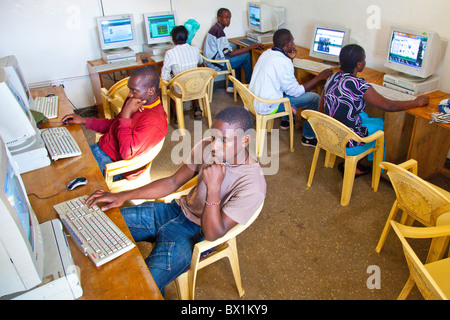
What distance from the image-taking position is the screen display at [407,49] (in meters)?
2.63

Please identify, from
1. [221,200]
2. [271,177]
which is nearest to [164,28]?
[271,177]

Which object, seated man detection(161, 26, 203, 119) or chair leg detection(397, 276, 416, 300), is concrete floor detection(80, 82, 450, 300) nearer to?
chair leg detection(397, 276, 416, 300)

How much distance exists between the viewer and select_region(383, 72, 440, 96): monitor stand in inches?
106

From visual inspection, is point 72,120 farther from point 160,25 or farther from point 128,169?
point 160,25

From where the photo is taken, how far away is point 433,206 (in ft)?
5.36

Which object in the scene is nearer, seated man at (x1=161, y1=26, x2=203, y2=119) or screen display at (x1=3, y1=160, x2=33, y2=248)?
screen display at (x1=3, y1=160, x2=33, y2=248)

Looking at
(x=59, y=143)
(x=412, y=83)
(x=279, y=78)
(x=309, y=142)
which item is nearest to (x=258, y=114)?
(x=279, y=78)

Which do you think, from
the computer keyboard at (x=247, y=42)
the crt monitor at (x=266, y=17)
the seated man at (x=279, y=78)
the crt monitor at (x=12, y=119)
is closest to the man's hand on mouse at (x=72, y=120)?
the crt monitor at (x=12, y=119)

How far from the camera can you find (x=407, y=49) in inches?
108

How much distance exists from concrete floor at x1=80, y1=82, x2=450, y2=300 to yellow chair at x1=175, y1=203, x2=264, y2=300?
30 centimetres

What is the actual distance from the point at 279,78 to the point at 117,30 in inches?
83.4

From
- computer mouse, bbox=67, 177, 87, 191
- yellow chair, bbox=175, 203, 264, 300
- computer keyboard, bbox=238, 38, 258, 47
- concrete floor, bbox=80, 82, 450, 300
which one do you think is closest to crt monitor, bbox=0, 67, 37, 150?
computer mouse, bbox=67, 177, 87, 191

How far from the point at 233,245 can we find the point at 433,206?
38.4 inches

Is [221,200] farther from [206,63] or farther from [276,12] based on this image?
[276,12]
